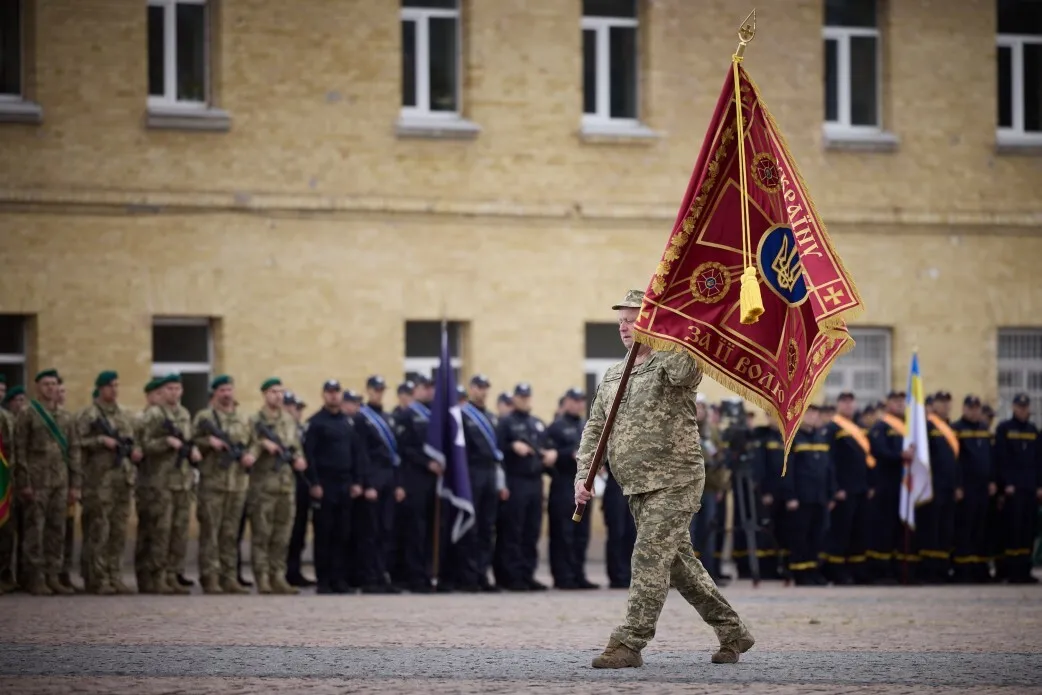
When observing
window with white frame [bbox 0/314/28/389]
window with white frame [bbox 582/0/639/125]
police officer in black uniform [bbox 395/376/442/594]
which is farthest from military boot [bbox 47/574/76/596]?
window with white frame [bbox 582/0/639/125]

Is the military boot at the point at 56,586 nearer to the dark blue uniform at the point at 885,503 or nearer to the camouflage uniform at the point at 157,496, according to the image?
the camouflage uniform at the point at 157,496

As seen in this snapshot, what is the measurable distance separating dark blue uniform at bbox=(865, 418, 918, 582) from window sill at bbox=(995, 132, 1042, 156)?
6.61 meters

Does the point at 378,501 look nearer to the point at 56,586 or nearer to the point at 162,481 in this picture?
the point at 162,481

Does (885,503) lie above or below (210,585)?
above

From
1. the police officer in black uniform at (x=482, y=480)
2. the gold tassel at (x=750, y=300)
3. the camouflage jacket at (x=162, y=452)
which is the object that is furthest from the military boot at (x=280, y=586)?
the gold tassel at (x=750, y=300)

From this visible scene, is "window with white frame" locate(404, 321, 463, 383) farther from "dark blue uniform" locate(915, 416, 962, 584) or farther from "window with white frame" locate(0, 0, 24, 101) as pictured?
"dark blue uniform" locate(915, 416, 962, 584)

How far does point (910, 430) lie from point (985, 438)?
1268mm

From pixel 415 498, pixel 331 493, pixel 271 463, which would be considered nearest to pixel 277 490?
pixel 271 463

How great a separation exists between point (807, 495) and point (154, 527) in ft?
22.6

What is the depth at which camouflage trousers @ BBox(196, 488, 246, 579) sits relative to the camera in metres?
19.0

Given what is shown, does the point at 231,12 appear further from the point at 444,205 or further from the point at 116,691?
the point at 116,691

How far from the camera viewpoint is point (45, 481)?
61.4 ft

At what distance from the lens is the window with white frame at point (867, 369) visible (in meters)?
26.7

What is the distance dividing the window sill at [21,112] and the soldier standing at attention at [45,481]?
4.89 m
